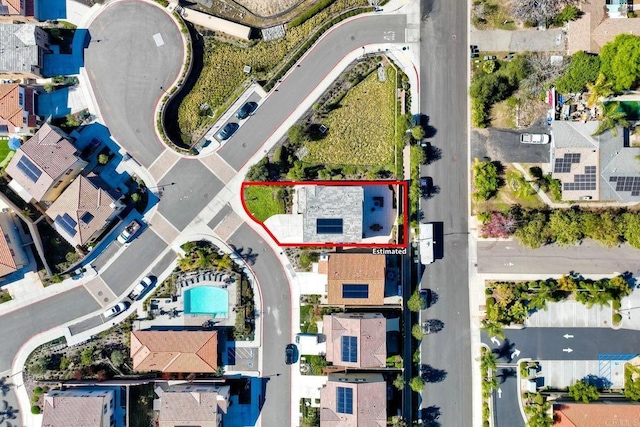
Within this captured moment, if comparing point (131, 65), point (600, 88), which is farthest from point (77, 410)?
point (600, 88)

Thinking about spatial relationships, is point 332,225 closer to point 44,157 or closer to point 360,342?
point 360,342

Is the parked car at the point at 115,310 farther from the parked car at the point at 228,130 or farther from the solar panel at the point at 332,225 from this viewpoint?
the solar panel at the point at 332,225

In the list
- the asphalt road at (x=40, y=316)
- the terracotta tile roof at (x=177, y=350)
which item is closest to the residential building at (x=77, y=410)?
the terracotta tile roof at (x=177, y=350)

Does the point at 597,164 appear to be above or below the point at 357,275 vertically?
above

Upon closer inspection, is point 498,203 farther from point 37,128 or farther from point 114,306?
point 37,128

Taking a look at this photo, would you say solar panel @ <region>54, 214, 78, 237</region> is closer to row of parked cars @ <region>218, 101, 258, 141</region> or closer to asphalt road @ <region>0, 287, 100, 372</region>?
asphalt road @ <region>0, 287, 100, 372</region>
